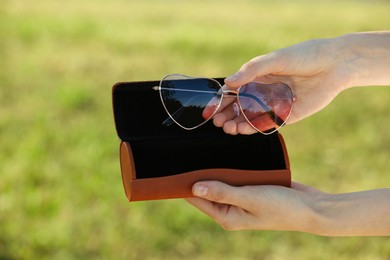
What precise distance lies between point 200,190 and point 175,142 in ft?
1.10

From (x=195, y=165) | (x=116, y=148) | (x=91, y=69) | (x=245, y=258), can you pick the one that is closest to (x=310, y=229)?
(x=195, y=165)

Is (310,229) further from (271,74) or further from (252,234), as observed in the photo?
(252,234)

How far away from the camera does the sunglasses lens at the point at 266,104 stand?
2.29 m

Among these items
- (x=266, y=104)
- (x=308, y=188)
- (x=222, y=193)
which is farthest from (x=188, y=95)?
(x=308, y=188)

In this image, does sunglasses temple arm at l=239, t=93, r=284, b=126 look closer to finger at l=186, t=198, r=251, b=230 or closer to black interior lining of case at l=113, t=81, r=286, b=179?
black interior lining of case at l=113, t=81, r=286, b=179

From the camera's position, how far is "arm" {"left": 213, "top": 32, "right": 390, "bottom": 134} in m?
2.30

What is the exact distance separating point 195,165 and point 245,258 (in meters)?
1.71

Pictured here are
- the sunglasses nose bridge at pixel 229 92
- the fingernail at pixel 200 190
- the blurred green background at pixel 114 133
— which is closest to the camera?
the fingernail at pixel 200 190

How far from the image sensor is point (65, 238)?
391cm

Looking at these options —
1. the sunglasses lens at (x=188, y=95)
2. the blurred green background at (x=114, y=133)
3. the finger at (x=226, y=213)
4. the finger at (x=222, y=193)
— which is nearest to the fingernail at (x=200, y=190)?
the finger at (x=222, y=193)

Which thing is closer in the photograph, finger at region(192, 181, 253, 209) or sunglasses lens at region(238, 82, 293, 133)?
finger at region(192, 181, 253, 209)

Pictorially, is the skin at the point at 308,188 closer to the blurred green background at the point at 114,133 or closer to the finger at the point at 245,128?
the finger at the point at 245,128

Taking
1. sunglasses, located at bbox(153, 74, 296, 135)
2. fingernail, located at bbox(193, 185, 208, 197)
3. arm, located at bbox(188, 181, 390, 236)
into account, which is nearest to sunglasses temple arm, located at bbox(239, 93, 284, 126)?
sunglasses, located at bbox(153, 74, 296, 135)

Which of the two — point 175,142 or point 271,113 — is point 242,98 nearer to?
point 271,113
